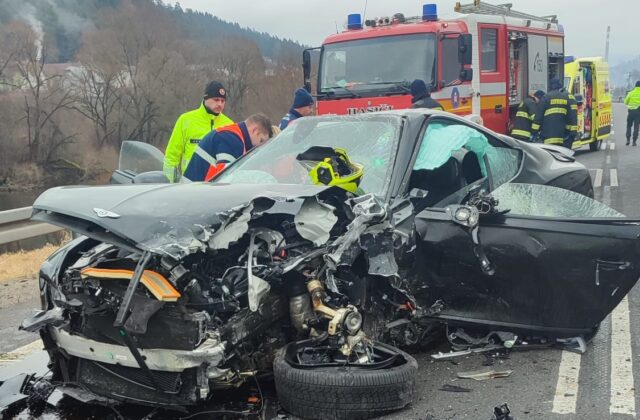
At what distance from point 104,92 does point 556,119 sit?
45950 mm

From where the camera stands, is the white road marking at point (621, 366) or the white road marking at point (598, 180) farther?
the white road marking at point (598, 180)

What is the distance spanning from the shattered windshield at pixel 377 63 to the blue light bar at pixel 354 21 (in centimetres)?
55

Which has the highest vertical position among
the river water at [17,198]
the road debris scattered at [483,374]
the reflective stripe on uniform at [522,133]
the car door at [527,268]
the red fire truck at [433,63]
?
the red fire truck at [433,63]

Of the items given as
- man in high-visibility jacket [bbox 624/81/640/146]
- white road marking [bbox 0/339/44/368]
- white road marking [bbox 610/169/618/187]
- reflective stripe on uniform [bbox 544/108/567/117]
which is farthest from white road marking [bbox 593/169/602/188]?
white road marking [bbox 0/339/44/368]

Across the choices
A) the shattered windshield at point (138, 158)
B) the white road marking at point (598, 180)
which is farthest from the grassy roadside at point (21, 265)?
the white road marking at point (598, 180)

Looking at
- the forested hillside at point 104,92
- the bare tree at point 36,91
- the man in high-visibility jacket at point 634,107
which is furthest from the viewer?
the bare tree at point 36,91

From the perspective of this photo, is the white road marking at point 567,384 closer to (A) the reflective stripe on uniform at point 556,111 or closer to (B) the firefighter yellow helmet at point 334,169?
(B) the firefighter yellow helmet at point 334,169

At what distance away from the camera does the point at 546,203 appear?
3.86m

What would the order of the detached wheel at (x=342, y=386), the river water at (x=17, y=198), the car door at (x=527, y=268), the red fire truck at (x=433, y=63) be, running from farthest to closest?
1. the river water at (x=17, y=198)
2. the red fire truck at (x=433, y=63)
3. the car door at (x=527, y=268)
4. the detached wheel at (x=342, y=386)

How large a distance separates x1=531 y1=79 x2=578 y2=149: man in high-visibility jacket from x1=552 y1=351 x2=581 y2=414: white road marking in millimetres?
7217

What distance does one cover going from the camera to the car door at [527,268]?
3.48 m

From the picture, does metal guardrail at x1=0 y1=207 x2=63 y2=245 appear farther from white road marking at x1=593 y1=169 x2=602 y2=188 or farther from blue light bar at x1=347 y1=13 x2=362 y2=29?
white road marking at x1=593 y1=169 x2=602 y2=188

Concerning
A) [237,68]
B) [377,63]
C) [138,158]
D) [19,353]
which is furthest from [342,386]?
[237,68]

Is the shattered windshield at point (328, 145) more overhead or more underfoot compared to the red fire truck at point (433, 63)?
more underfoot
